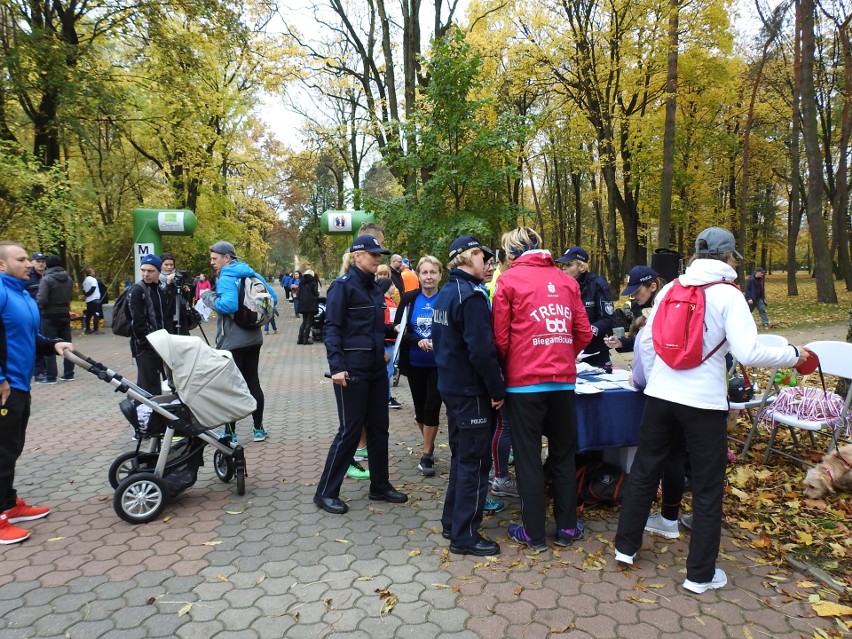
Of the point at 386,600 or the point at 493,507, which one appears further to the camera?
the point at 493,507

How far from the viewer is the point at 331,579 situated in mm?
3223

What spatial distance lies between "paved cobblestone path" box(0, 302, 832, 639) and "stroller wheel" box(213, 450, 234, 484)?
0.08 metres

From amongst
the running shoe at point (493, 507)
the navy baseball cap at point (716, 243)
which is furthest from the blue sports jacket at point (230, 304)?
the navy baseball cap at point (716, 243)

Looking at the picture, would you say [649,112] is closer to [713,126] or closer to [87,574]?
[713,126]

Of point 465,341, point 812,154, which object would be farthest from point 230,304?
point 812,154

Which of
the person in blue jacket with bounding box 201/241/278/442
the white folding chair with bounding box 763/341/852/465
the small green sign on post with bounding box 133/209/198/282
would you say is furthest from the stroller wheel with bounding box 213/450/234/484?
the small green sign on post with bounding box 133/209/198/282

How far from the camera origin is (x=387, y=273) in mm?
7129

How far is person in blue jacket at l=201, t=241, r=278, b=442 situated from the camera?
17.2 feet

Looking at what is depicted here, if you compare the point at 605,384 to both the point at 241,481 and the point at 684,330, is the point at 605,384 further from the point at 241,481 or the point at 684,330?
the point at 241,481

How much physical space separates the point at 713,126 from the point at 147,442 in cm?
2398

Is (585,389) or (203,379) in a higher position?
(203,379)

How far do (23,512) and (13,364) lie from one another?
45.4 inches

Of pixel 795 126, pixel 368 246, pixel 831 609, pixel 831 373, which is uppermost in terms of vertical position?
pixel 795 126

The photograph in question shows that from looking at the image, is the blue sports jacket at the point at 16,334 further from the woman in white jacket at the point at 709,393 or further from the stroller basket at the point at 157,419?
the woman in white jacket at the point at 709,393
